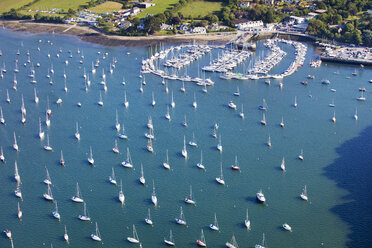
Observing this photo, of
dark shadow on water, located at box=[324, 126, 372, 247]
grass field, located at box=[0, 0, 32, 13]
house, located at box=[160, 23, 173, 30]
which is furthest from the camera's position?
grass field, located at box=[0, 0, 32, 13]

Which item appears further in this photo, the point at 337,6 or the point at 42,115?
the point at 337,6

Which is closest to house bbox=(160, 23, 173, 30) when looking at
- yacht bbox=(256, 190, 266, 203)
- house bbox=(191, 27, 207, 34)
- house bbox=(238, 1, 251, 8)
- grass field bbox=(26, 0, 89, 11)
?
house bbox=(191, 27, 207, 34)

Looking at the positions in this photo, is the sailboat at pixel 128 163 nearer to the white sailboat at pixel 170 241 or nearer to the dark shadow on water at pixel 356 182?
the white sailboat at pixel 170 241

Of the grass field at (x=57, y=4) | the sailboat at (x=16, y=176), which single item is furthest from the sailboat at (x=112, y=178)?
the grass field at (x=57, y=4)

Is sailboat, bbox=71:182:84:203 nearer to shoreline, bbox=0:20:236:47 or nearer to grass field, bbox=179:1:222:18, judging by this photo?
shoreline, bbox=0:20:236:47

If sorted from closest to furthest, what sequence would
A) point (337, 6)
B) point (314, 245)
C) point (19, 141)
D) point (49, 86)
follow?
point (314, 245) → point (19, 141) → point (49, 86) → point (337, 6)

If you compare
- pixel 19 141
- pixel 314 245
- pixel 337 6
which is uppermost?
pixel 337 6

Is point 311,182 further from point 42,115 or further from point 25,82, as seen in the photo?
point 25,82

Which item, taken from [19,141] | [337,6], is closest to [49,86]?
[19,141]
